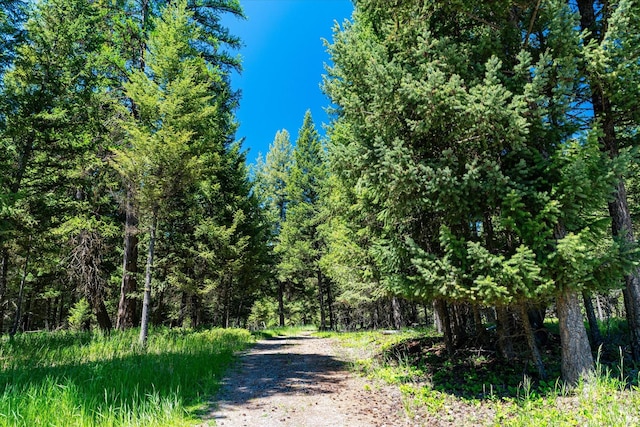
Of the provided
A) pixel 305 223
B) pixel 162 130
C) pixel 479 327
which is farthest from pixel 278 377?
pixel 305 223

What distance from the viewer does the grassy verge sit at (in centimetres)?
405

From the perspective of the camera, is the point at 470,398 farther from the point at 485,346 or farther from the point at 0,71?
the point at 0,71

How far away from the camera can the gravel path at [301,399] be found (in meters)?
4.64

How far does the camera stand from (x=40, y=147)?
9750 mm

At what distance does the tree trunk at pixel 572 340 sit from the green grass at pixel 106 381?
218 inches

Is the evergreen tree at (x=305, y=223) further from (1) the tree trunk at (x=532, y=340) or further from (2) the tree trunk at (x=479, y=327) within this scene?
(1) the tree trunk at (x=532, y=340)

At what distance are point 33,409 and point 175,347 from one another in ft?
18.4

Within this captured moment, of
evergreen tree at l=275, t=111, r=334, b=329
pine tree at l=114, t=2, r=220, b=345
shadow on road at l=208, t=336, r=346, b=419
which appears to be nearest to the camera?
shadow on road at l=208, t=336, r=346, b=419

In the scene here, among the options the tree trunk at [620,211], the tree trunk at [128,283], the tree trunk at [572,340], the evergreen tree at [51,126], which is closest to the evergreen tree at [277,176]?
the tree trunk at [128,283]

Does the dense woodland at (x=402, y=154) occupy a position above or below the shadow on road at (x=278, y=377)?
above

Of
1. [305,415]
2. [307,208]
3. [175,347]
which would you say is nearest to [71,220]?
[175,347]

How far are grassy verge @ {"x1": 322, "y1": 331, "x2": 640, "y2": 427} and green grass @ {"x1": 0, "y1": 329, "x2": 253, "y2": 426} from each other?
3.38m

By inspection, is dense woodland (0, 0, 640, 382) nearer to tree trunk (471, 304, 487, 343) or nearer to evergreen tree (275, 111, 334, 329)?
tree trunk (471, 304, 487, 343)

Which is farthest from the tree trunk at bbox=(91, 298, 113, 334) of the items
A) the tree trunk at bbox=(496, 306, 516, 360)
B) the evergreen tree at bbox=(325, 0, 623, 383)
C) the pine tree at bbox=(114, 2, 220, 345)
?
the tree trunk at bbox=(496, 306, 516, 360)
